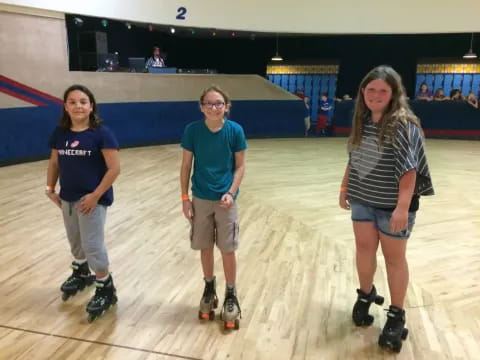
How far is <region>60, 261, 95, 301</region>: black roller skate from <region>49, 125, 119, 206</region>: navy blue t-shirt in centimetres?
62

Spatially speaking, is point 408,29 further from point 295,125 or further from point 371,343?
point 371,343

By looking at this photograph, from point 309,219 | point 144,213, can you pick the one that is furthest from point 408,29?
point 144,213

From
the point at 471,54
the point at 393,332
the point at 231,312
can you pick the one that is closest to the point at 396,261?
the point at 393,332

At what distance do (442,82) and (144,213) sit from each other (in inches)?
534

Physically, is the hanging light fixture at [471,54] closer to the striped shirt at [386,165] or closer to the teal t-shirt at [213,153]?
the striped shirt at [386,165]

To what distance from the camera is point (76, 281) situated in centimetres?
283

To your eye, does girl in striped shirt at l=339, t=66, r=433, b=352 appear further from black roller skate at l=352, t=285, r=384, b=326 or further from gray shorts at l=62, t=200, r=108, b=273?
gray shorts at l=62, t=200, r=108, b=273

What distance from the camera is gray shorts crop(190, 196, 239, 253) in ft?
7.53

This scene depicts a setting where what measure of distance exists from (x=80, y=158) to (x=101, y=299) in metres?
0.89

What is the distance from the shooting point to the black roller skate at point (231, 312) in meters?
2.41

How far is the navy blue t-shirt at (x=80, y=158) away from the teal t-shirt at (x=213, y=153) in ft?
1.68

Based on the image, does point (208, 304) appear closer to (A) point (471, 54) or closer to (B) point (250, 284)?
(B) point (250, 284)

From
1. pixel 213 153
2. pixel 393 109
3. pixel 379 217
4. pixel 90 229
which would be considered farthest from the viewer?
pixel 90 229

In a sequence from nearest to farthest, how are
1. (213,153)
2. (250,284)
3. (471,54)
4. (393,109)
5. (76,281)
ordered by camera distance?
(393,109)
(213,153)
(76,281)
(250,284)
(471,54)
